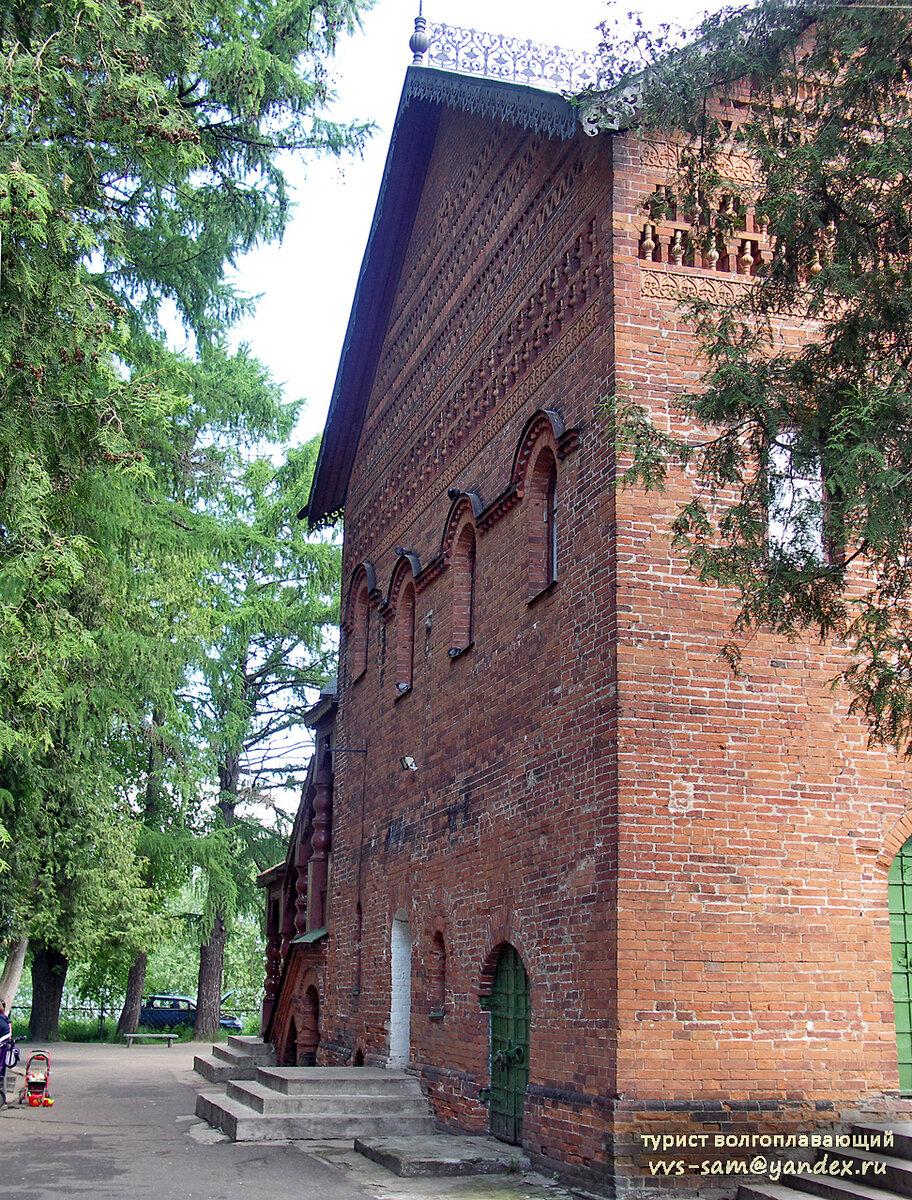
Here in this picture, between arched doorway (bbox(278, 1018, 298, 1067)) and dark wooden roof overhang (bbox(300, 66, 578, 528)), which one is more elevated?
dark wooden roof overhang (bbox(300, 66, 578, 528))

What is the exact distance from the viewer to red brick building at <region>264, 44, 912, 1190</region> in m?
9.01

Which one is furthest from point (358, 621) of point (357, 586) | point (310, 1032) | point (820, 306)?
point (820, 306)

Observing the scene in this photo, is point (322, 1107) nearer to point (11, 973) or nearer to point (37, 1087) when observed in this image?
point (37, 1087)

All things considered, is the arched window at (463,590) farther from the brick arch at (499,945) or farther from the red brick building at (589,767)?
the brick arch at (499,945)

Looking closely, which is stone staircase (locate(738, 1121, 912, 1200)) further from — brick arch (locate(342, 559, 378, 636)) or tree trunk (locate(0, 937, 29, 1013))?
tree trunk (locate(0, 937, 29, 1013))

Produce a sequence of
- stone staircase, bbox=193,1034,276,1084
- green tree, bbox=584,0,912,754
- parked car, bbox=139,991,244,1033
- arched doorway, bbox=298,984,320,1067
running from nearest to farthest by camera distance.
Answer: green tree, bbox=584,0,912,754, arched doorway, bbox=298,984,320,1067, stone staircase, bbox=193,1034,276,1084, parked car, bbox=139,991,244,1033

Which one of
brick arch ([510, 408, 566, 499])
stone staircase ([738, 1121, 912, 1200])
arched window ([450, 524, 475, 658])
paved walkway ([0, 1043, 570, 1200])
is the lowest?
paved walkway ([0, 1043, 570, 1200])

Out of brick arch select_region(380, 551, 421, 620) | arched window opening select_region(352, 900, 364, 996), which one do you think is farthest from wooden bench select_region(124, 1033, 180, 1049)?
brick arch select_region(380, 551, 421, 620)

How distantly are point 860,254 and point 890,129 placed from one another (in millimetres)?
729

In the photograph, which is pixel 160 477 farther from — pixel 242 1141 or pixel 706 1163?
pixel 706 1163

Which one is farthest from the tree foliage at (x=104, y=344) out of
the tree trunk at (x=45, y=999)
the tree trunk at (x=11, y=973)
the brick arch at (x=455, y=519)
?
the tree trunk at (x=45, y=999)

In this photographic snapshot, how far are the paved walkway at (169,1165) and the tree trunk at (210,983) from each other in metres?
14.0

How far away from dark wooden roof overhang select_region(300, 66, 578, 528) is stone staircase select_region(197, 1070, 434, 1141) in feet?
31.6

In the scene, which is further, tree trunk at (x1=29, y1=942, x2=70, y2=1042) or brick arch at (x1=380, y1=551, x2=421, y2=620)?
tree trunk at (x1=29, y1=942, x2=70, y2=1042)
